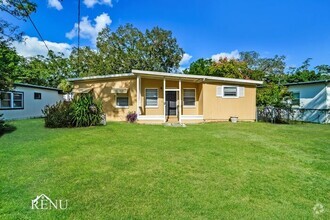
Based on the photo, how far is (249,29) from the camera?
753 inches

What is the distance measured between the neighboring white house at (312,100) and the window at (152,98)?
430 inches

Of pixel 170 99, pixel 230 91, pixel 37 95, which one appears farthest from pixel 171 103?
pixel 37 95

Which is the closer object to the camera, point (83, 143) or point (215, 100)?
point (83, 143)

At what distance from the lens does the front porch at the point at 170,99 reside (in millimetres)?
14359

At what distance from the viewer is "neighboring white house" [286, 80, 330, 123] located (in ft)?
50.5

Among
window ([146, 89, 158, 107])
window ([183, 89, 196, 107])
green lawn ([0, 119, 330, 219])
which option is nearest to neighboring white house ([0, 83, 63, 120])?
window ([146, 89, 158, 107])

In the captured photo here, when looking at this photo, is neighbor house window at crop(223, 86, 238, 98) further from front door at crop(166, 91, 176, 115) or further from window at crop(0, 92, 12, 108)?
window at crop(0, 92, 12, 108)

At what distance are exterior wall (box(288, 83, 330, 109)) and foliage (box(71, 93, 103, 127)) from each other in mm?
14837

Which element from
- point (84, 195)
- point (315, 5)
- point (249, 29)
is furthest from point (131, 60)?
point (84, 195)

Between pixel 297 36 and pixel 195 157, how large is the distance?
15962 millimetres

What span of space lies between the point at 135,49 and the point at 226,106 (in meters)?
18.4

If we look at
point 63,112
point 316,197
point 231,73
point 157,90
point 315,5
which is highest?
point 315,5

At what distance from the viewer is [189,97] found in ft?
51.3

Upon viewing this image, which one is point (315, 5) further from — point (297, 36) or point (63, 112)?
point (63, 112)
